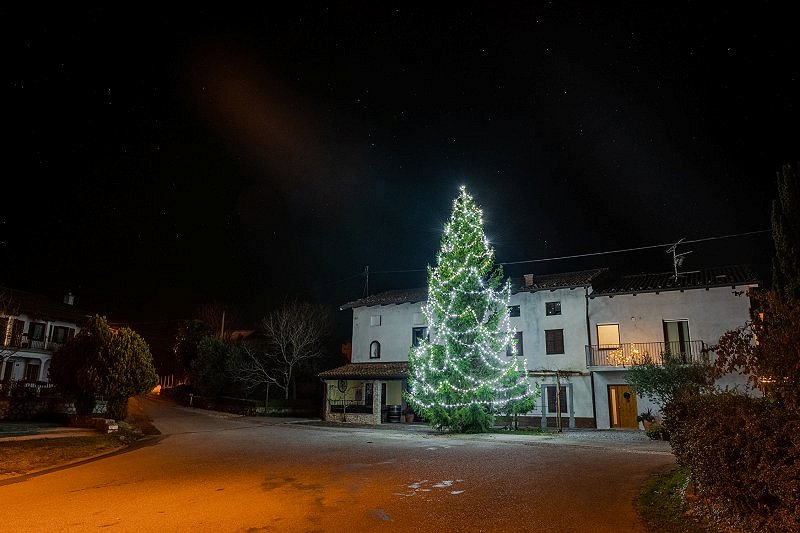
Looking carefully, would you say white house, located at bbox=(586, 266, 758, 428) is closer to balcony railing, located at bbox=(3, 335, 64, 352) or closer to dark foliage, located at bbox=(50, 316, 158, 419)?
dark foliage, located at bbox=(50, 316, 158, 419)

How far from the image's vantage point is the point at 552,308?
97.3 feet

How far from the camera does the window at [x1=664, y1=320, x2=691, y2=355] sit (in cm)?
2595

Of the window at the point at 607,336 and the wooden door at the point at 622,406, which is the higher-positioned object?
the window at the point at 607,336

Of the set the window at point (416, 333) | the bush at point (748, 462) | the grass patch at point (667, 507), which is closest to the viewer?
the bush at point (748, 462)

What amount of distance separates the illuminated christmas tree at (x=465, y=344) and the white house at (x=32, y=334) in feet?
91.0

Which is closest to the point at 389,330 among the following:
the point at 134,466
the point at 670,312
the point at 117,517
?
the point at 670,312

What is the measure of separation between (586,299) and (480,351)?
8.44 meters

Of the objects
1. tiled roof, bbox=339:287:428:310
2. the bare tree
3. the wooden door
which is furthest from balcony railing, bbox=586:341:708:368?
the bare tree

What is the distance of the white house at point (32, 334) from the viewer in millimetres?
36562

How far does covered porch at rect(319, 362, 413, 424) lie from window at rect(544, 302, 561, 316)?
877cm

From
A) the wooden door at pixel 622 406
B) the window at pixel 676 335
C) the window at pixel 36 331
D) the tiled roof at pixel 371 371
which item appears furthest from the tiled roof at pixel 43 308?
the window at pixel 676 335

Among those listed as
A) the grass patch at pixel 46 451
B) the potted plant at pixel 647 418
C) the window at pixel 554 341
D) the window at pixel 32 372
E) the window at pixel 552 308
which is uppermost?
the window at pixel 552 308

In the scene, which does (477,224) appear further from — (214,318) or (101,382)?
(214,318)

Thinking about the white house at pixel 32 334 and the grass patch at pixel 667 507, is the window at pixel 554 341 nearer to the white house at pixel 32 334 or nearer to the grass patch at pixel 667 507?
the grass patch at pixel 667 507
